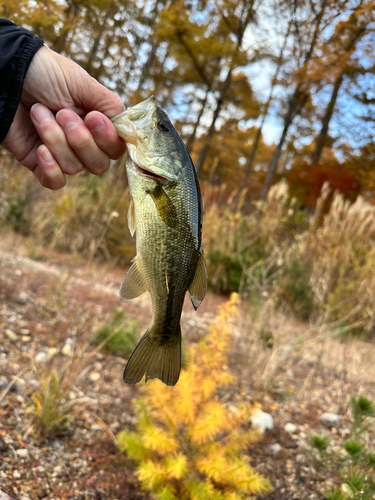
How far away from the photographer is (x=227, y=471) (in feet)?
6.62

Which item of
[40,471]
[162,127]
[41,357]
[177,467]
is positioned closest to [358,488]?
[177,467]

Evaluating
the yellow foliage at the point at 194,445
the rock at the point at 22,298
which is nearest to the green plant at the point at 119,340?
the yellow foliage at the point at 194,445

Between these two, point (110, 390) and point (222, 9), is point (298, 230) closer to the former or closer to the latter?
point (110, 390)

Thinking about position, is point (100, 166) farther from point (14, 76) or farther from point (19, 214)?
point (19, 214)

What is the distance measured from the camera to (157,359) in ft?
4.17

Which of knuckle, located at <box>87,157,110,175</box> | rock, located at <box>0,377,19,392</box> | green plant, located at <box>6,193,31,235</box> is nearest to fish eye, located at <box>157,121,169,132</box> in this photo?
knuckle, located at <box>87,157,110,175</box>

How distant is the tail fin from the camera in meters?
1.23

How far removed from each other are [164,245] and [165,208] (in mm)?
122

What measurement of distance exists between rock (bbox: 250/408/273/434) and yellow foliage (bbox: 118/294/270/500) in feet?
1.79

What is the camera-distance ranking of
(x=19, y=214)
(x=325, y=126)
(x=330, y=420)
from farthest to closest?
(x=325, y=126)
(x=19, y=214)
(x=330, y=420)

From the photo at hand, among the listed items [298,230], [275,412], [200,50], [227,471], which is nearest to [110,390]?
[227,471]

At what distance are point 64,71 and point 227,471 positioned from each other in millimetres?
2141

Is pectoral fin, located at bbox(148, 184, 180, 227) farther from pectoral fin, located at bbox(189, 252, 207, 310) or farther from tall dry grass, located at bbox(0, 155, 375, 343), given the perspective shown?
tall dry grass, located at bbox(0, 155, 375, 343)

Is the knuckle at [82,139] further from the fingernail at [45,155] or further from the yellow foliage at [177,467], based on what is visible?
the yellow foliage at [177,467]
